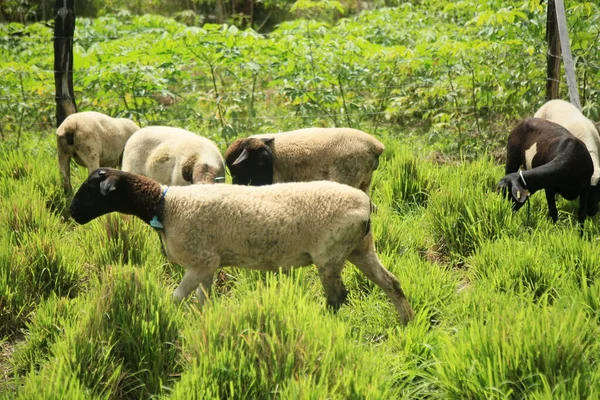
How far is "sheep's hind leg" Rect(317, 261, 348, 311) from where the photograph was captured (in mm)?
4152

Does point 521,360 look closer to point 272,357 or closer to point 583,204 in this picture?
point 272,357

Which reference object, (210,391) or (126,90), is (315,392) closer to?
(210,391)

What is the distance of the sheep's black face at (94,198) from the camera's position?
4371 mm

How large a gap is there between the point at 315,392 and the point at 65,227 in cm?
373

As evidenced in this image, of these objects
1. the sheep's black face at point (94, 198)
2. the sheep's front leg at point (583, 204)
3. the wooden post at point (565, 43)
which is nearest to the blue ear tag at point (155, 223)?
the sheep's black face at point (94, 198)

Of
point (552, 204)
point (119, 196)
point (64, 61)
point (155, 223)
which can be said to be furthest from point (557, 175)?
point (64, 61)

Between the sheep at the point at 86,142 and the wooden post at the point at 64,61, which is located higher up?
the wooden post at the point at 64,61

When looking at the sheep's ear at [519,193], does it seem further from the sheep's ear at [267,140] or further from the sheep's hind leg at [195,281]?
the sheep's hind leg at [195,281]

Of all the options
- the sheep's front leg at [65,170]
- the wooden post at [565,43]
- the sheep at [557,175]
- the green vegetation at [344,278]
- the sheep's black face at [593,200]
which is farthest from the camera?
the wooden post at [565,43]

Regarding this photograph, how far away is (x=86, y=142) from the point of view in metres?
6.64

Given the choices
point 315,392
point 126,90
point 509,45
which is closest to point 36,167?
point 126,90

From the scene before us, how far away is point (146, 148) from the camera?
6379mm

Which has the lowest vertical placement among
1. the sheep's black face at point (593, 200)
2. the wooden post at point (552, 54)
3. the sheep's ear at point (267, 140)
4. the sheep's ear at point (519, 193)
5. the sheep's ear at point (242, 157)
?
the sheep's black face at point (593, 200)

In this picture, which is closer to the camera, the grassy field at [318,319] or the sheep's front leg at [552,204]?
the grassy field at [318,319]
